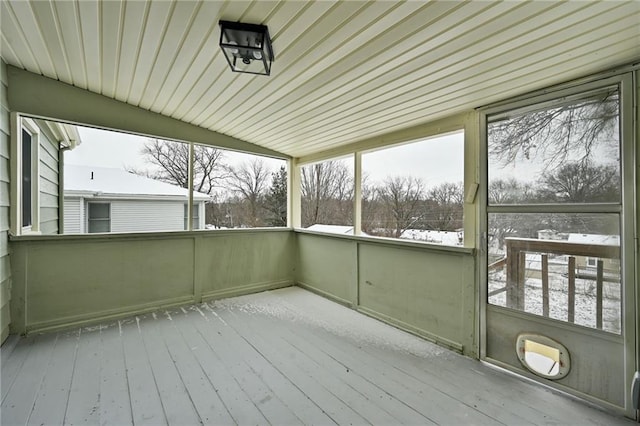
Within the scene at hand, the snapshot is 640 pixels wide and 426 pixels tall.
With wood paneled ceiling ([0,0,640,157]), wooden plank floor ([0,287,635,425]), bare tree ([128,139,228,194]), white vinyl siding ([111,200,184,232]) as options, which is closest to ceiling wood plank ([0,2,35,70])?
wood paneled ceiling ([0,0,640,157])

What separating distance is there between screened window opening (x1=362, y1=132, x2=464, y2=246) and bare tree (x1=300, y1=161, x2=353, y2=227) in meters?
0.34

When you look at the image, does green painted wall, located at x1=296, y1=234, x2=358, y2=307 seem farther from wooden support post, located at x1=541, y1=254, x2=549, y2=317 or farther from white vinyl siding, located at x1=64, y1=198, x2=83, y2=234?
white vinyl siding, located at x1=64, y1=198, x2=83, y2=234

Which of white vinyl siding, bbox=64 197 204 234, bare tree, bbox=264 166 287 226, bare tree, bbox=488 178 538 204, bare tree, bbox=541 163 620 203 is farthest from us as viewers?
bare tree, bbox=264 166 287 226

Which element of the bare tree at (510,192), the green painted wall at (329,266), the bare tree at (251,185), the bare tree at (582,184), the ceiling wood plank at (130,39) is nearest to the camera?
the ceiling wood plank at (130,39)

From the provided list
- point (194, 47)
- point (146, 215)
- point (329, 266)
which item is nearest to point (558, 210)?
point (329, 266)

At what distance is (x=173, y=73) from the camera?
90.5 inches

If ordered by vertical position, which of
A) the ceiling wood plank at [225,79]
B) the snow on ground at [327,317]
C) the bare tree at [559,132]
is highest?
the ceiling wood plank at [225,79]

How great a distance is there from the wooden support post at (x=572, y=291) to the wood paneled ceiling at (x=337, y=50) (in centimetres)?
130

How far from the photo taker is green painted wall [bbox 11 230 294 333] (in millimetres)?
2691

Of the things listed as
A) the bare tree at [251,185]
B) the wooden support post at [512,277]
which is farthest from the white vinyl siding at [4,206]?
the wooden support post at [512,277]

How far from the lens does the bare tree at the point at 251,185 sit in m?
4.12

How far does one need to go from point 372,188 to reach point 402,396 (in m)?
2.25

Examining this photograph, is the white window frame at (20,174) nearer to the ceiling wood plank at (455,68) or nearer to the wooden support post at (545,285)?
the ceiling wood plank at (455,68)

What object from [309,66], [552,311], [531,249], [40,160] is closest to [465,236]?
[531,249]
